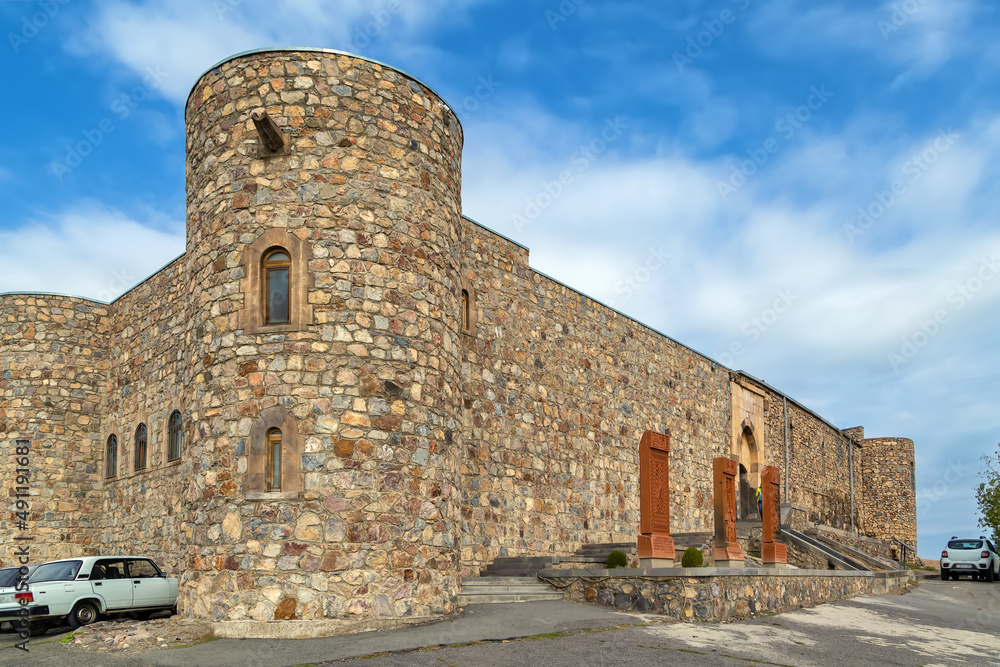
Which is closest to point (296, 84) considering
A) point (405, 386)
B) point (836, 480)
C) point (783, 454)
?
point (405, 386)

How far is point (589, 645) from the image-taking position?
9.70m

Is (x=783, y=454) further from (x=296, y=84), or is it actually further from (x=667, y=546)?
(x=296, y=84)

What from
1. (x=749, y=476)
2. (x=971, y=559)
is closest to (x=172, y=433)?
(x=749, y=476)

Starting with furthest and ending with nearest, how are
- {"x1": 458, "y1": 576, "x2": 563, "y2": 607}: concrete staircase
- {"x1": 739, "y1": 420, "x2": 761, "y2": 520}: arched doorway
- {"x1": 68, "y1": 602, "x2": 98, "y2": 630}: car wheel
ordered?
{"x1": 739, "y1": 420, "x2": 761, "y2": 520}: arched doorway, {"x1": 458, "y1": 576, "x2": 563, "y2": 607}: concrete staircase, {"x1": 68, "y1": 602, "x2": 98, "y2": 630}: car wheel

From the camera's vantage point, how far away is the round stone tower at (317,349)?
10.4 metres

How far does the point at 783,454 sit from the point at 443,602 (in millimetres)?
21767

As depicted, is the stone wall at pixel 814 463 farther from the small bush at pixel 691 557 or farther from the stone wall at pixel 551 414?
the small bush at pixel 691 557

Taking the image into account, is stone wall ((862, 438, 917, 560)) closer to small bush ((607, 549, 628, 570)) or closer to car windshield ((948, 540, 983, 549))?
car windshield ((948, 540, 983, 549))

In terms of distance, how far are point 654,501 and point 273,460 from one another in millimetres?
5734

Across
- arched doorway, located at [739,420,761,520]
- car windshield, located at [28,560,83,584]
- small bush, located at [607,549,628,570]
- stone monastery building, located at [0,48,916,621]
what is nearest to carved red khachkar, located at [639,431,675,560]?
small bush, located at [607,549,628,570]

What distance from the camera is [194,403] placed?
1134cm

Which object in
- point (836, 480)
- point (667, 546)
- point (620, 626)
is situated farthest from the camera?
point (836, 480)

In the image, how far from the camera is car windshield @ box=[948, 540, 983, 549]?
26531mm

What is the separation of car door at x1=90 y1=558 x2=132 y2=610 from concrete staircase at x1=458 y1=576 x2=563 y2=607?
4.90 metres
